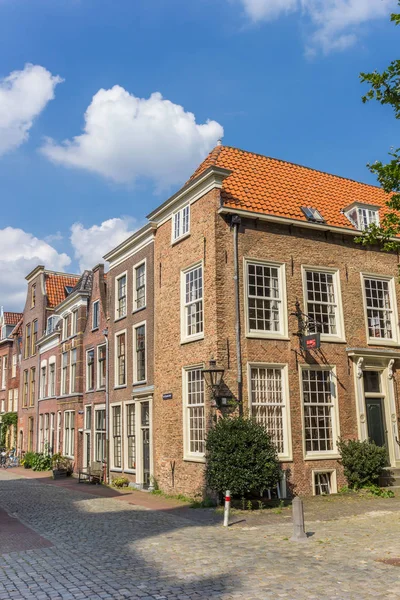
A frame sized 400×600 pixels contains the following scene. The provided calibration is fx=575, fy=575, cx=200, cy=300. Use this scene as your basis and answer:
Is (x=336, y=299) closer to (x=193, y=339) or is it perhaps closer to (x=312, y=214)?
(x=312, y=214)

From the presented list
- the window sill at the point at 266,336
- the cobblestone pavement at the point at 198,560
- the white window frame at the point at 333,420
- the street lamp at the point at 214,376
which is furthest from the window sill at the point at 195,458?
the window sill at the point at 266,336

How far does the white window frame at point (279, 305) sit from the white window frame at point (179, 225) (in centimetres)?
258

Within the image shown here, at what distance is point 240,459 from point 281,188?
9.75m

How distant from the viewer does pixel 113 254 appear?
25.0 meters

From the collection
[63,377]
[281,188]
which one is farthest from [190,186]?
[63,377]

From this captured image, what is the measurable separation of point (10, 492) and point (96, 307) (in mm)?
9703

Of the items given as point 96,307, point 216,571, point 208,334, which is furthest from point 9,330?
point 216,571

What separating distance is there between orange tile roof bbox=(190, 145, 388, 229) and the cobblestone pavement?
957 centimetres

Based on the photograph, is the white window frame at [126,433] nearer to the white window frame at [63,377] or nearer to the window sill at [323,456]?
the window sill at [323,456]

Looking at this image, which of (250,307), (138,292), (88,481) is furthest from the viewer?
(88,481)

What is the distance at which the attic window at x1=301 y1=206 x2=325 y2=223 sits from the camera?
1906 centimetres

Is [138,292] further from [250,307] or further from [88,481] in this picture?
[88,481]

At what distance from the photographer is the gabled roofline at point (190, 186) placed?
17312 millimetres

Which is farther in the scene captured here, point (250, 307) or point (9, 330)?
point (9, 330)
